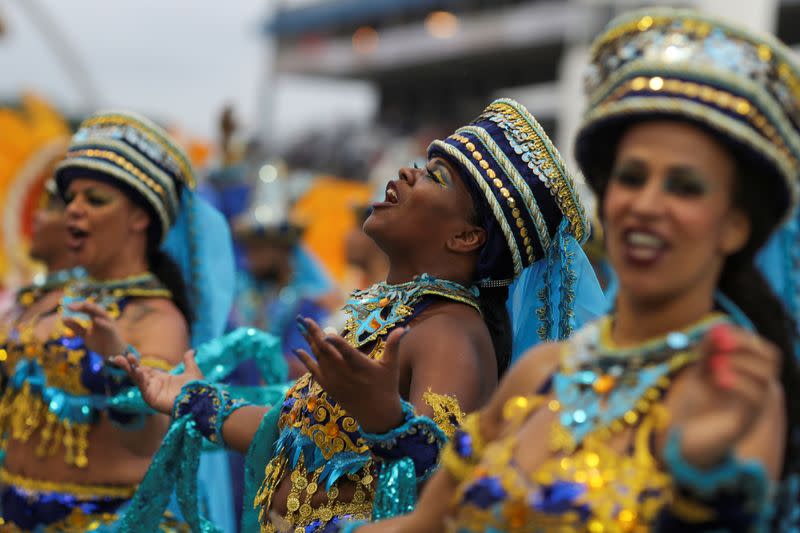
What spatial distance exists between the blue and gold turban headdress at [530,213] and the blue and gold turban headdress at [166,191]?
Answer: 1611mm

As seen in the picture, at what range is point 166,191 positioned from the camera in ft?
15.0

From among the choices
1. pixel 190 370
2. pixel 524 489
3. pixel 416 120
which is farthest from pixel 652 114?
pixel 416 120

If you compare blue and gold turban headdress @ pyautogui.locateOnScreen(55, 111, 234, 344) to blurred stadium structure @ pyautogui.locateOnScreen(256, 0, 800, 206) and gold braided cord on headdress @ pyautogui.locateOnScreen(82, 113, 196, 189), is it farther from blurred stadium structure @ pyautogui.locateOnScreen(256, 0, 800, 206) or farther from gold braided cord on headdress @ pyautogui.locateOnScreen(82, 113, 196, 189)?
blurred stadium structure @ pyautogui.locateOnScreen(256, 0, 800, 206)

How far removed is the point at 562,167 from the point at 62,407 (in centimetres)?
211

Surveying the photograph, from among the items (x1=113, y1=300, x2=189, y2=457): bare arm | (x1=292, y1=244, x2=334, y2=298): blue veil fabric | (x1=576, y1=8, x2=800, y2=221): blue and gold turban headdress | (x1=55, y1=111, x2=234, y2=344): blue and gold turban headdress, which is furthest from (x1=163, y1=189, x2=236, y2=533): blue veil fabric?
(x1=292, y1=244, x2=334, y2=298): blue veil fabric

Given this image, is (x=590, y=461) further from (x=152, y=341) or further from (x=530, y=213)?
(x=152, y=341)

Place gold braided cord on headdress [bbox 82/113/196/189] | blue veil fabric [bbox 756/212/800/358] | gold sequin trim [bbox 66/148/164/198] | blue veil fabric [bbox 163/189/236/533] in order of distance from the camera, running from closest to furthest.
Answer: blue veil fabric [bbox 756/212/800/358], gold sequin trim [bbox 66/148/164/198], gold braided cord on headdress [bbox 82/113/196/189], blue veil fabric [bbox 163/189/236/533]

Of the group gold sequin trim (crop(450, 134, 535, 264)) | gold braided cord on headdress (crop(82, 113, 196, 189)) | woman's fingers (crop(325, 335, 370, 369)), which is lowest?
woman's fingers (crop(325, 335, 370, 369))

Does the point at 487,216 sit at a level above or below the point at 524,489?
above

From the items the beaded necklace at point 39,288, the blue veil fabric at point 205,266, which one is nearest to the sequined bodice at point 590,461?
the blue veil fabric at point 205,266

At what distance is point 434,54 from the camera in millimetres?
52500

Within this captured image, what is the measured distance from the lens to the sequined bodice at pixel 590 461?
197cm

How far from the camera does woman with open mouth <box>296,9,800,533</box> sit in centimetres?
195

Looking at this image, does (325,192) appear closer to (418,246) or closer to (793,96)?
(418,246)
